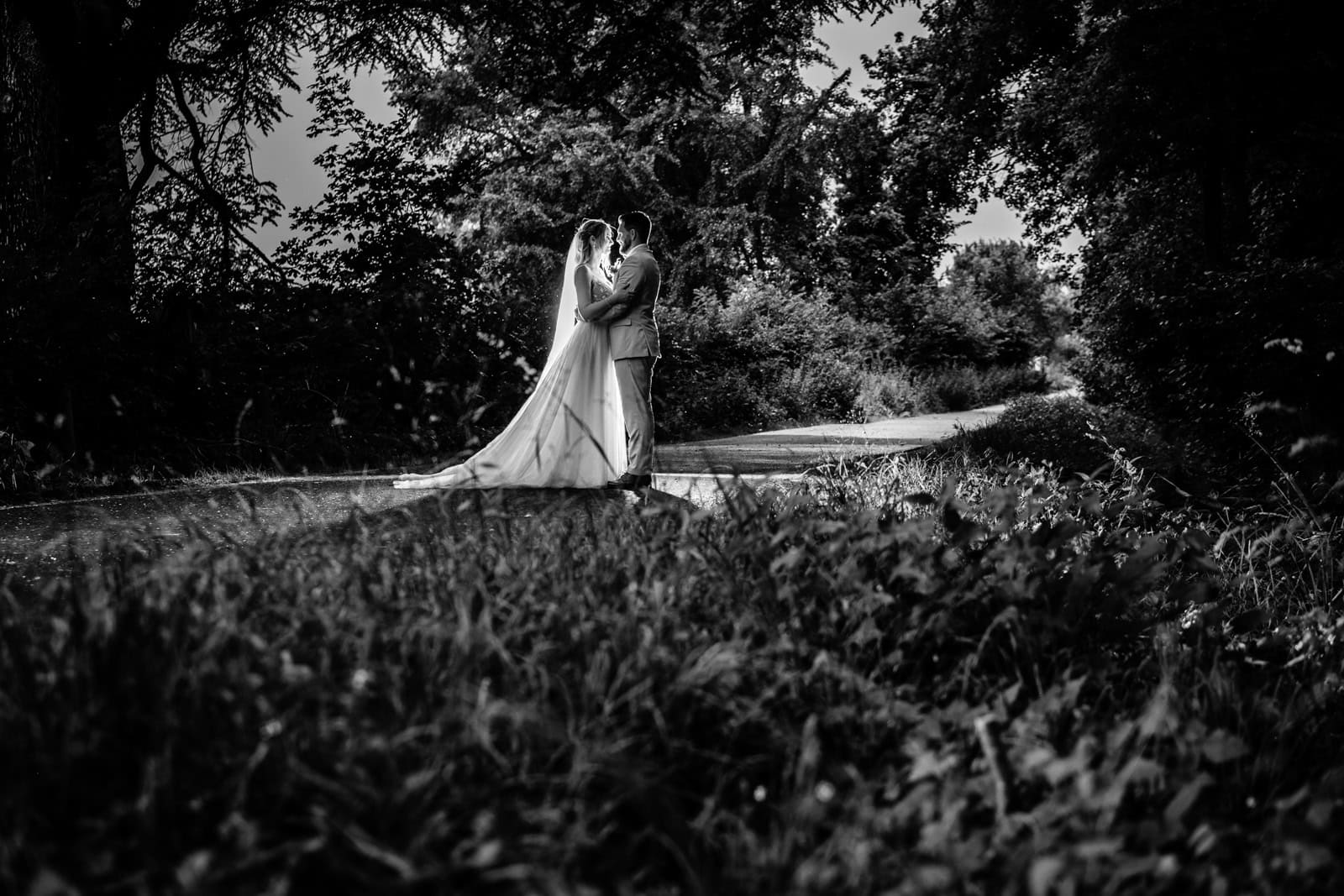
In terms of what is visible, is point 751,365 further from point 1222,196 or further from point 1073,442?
point 1073,442

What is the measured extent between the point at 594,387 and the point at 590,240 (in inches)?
46.2

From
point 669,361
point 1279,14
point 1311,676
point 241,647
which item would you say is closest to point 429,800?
point 241,647

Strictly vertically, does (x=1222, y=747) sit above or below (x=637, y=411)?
below

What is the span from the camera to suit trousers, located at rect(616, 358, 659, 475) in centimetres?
703

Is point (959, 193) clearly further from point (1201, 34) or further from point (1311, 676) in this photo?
point (1311, 676)

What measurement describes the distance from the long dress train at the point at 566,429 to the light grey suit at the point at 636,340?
0.89ft

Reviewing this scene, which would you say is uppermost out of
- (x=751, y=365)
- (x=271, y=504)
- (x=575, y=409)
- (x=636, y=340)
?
(x=751, y=365)

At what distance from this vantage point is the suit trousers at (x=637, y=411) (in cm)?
703

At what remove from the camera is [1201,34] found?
9.24 metres

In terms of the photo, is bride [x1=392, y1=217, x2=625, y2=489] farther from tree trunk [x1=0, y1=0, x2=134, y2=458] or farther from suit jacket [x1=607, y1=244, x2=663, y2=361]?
tree trunk [x1=0, y1=0, x2=134, y2=458]

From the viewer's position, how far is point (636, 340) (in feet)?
23.7

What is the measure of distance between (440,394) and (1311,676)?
32.4 ft

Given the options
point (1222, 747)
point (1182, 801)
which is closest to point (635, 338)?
point (1222, 747)

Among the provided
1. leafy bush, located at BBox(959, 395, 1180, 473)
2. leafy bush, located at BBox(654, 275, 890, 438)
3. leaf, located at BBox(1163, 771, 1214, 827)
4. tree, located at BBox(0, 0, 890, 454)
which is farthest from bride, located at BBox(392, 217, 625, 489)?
leafy bush, located at BBox(654, 275, 890, 438)
